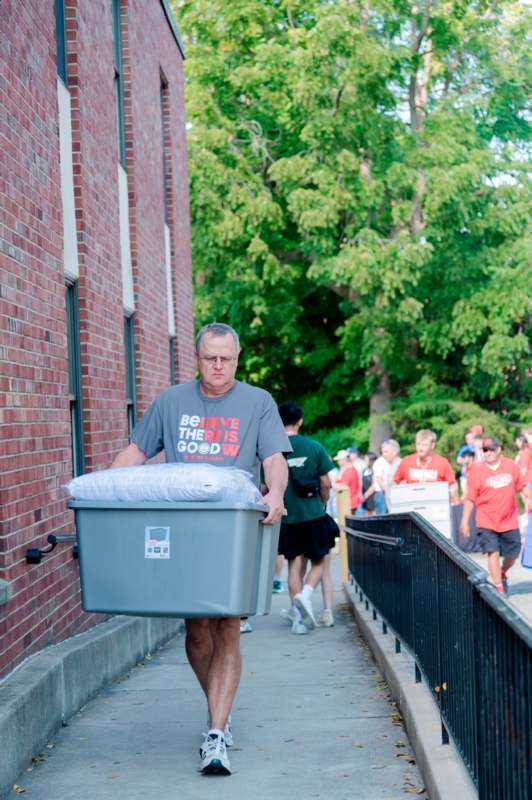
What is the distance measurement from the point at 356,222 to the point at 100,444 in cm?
1817

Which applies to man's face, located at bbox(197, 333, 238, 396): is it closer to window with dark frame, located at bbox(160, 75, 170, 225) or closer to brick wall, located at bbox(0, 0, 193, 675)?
brick wall, located at bbox(0, 0, 193, 675)

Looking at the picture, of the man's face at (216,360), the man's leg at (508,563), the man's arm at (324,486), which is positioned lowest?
the man's leg at (508,563)

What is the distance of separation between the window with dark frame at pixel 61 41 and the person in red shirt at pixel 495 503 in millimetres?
6224

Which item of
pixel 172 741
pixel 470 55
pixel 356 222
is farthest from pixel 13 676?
pixel 470 55

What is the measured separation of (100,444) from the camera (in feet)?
31.0

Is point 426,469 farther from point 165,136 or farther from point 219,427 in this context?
point 219,427

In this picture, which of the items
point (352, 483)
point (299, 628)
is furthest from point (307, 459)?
point (352, 483)

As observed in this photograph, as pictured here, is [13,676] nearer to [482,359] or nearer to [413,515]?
[413,515]

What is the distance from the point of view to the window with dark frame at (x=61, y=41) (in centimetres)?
898

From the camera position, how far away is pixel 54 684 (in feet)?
20.5

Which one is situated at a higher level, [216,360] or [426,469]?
[216,360]

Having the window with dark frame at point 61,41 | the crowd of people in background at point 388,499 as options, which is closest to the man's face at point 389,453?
the crowd of people in background at point 388,499

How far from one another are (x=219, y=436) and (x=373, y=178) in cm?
2232

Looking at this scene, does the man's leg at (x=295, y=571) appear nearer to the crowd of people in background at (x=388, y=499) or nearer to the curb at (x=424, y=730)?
the crowd of people in background at (x=388, y=499)
